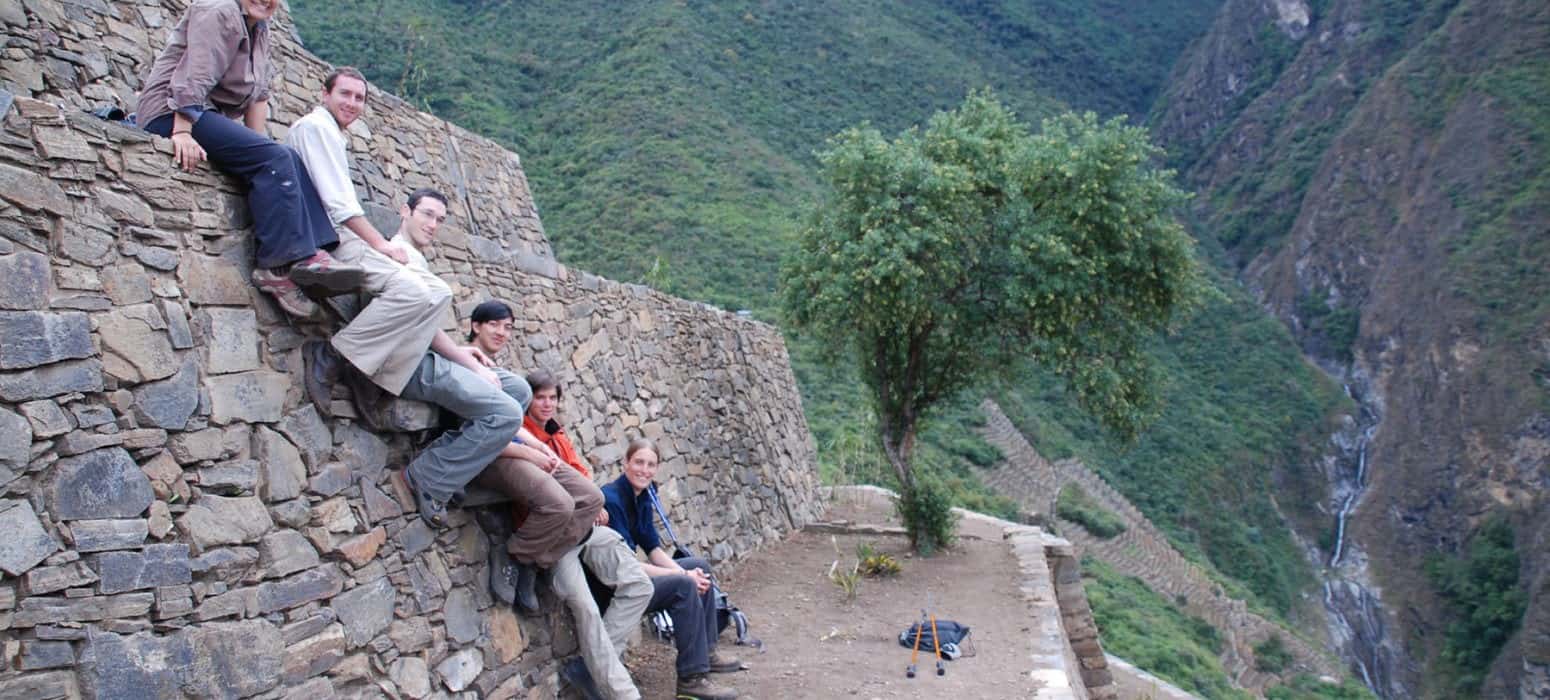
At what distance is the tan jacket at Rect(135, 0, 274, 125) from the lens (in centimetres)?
397

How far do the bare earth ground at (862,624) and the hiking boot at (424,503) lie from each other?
2024 millimetres

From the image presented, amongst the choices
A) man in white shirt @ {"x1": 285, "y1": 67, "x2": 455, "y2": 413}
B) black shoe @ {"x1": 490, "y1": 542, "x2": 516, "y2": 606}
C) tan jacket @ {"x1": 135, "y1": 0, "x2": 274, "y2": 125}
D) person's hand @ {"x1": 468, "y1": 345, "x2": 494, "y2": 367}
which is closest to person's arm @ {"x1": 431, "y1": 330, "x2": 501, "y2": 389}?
man in white shirt @ {"x1": 285, "y1": 67, "x2": 455, "y2": 413}

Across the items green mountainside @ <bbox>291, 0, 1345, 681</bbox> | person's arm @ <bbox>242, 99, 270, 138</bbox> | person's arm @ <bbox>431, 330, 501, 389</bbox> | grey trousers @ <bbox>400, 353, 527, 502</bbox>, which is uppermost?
person's arm @ <bbox>242, 99, 270, 138</bbox>

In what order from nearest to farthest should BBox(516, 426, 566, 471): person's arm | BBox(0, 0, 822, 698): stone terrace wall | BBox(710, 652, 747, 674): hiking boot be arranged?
BBox(0, 0, 822, 698): stone terrace wall → BBox(516, 426, 566, 471): person's arm → BBox(710, 652, 747, 674): hiking boot

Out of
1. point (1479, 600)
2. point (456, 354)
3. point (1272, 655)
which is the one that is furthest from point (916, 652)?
point (1479, 600)

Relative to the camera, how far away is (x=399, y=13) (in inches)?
1206

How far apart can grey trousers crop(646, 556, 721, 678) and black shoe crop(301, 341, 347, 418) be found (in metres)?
2.04

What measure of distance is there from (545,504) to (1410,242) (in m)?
47.0

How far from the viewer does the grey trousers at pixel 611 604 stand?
5.06 meters

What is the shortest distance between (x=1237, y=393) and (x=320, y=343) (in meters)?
41.5

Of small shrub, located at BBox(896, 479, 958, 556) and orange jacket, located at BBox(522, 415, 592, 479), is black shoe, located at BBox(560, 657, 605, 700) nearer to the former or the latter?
orange jacket, located at BBox(522, 415, 592, 479)

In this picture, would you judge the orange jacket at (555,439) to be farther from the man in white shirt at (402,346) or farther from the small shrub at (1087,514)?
the small shrub at (1087,514)

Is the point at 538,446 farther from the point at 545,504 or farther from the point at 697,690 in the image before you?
the point at 697,690

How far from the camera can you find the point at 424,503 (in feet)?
14.9
